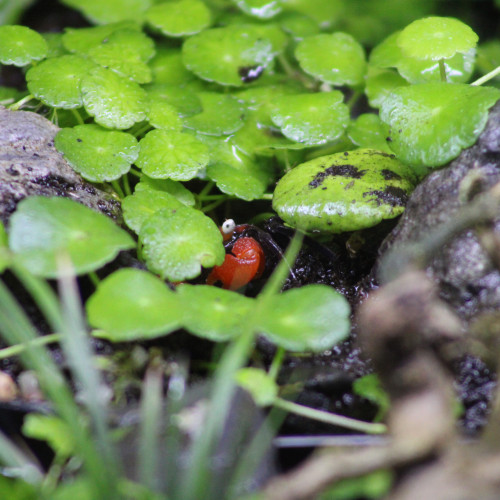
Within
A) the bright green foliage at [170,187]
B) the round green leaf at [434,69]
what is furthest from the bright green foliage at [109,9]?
the round green leaf at [434,69]

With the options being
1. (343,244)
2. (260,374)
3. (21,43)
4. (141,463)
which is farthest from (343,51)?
(141,463)

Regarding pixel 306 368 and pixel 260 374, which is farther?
pixel 306 368

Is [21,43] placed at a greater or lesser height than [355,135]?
greater

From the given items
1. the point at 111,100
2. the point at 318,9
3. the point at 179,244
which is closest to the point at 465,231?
the point at 179,244

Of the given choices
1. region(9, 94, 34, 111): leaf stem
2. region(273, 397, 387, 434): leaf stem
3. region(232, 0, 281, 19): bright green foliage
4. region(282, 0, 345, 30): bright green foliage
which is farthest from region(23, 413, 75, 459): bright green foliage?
region(282, 0, 345, 30): bright green foliage

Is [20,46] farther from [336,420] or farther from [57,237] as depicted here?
[336,420]

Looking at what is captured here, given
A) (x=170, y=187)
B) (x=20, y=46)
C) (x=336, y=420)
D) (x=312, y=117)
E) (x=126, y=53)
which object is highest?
(x=20, y=46)

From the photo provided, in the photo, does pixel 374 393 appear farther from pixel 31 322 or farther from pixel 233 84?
pixel 233 84
